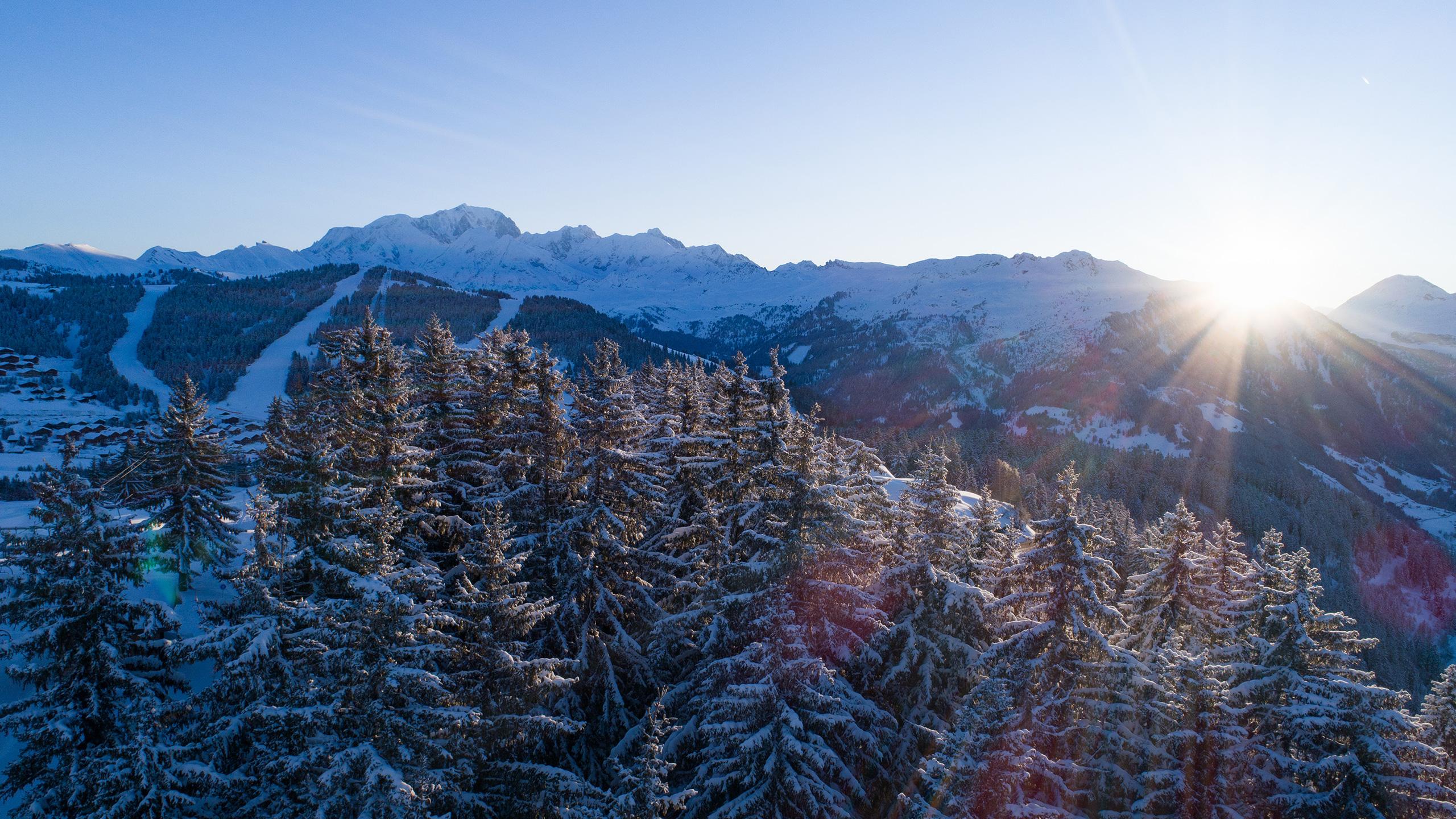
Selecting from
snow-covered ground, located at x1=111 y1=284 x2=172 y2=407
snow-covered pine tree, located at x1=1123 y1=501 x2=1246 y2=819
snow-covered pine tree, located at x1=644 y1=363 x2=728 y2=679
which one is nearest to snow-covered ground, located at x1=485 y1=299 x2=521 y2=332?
snow-covered ground, located at x1=111 y1=284 x2=172 y2=407

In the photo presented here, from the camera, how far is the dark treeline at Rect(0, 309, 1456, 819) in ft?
38.9

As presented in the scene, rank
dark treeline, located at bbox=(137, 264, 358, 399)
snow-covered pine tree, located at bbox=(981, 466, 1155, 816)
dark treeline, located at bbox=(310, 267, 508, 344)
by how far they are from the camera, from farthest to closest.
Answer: dark treeline, located at bbox=(310, 267, 508, 344) → dark treeline, located at bbox=(137, 264, 358, 399) → snow-covered pine tree, located at bbox=(981, 466, 1155, 816)

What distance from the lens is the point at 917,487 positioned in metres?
18.8

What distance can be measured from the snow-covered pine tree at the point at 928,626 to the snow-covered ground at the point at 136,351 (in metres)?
133

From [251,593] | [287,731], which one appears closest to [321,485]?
[251,593]

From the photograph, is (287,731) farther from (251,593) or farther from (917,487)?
(917,487)

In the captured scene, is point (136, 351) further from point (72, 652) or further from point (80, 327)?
point (72, 652)

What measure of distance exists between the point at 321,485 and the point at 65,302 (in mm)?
219108

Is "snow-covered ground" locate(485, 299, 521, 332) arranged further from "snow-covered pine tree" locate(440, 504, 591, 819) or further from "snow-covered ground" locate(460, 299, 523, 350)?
"snow-covered pine tree" locate(440, 504, 591, 819)

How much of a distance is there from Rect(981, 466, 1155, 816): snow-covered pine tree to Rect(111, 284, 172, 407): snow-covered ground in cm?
13675

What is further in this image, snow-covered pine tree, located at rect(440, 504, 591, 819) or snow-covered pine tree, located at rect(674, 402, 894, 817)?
snow-covered pine tree, located at rect(674, 402, 894, 817)

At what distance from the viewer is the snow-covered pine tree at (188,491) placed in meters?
23.5

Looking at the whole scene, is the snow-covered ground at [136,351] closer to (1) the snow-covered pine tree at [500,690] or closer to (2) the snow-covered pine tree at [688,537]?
(2) the snow-covered pine tree at [688,537]

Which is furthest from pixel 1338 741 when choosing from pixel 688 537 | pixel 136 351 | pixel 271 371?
pixel 136 351
